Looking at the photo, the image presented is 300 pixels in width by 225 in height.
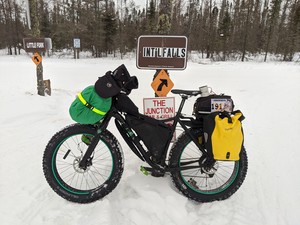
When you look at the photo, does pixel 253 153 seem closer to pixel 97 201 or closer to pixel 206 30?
pixel 97 201

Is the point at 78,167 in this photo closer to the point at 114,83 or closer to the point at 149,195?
the point at 149,195

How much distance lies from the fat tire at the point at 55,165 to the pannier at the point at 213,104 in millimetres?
864

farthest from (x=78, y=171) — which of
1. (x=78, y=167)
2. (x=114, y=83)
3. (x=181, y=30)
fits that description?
(x=181, y=30)

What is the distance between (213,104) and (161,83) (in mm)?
1093

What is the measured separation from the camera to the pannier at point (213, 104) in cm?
211

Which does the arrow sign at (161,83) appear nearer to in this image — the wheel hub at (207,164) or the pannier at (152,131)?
the pannier at (152,131)

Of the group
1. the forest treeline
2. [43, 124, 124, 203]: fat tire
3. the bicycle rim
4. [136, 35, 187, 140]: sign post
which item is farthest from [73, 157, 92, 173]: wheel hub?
the forest treeline

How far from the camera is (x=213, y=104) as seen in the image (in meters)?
2.13

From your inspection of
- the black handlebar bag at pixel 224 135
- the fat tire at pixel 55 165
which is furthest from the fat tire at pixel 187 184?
the fat tire at pixel 55 165

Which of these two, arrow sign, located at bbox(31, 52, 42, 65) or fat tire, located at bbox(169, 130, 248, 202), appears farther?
arrow sign, located at bbox(31, 52, 42, 65)

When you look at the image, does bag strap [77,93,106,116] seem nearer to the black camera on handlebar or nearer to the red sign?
the black camera on handlebar

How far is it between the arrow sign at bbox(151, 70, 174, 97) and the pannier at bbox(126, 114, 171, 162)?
1.03 meters

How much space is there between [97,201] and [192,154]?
3.55ft

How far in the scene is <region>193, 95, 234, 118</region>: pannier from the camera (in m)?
2.11
